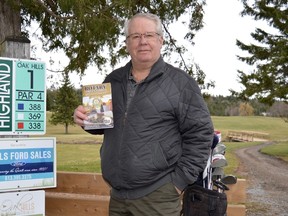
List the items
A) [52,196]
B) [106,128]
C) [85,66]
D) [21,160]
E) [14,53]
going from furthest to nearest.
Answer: [85,66]
[52,196]
[14,53]
[21,160]
[106,128]

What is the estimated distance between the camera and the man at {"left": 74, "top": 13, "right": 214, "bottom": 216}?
2607 mm

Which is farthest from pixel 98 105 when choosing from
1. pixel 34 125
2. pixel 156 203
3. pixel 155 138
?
pixel 34 125

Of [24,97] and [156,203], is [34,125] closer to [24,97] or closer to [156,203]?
[24,97]

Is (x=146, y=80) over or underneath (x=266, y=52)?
underneath

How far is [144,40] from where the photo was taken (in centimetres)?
269

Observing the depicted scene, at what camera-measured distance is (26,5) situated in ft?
15.2

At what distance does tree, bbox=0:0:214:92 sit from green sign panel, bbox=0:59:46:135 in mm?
858

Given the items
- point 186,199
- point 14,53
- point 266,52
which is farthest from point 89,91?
point 266,52

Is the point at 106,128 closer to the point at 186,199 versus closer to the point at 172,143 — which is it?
the point at 172,143

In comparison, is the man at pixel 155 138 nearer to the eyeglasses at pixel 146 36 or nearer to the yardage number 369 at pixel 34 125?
the eyeglasses at pixel 146 36

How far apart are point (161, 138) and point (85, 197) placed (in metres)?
2.15

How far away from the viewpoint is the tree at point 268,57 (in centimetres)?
1811

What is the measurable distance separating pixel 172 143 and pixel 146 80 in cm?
43

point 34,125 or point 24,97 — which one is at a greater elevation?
point 24,97
